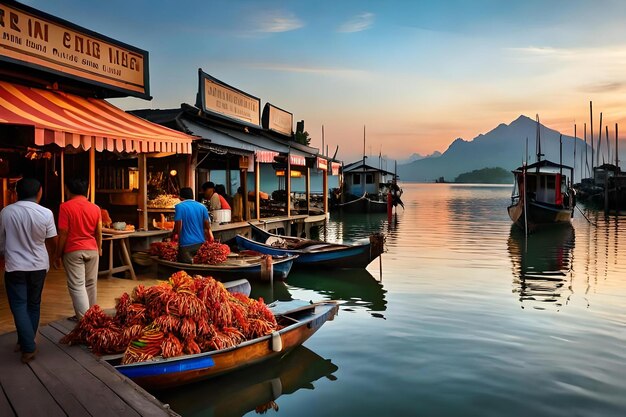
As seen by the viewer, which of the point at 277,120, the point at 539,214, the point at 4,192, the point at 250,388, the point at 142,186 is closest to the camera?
the point at 250,388

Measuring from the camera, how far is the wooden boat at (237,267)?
33.0ft

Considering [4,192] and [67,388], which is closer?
[67,388]

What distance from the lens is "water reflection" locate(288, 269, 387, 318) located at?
1092 cm

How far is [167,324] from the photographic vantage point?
210 inches

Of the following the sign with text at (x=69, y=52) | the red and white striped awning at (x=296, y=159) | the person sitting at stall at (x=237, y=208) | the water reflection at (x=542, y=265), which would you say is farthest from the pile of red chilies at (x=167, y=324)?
the red and white striped awning at (x=296, y=159)

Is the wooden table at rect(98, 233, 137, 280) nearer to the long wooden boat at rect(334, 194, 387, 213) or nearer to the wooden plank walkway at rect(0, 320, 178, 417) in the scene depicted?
the wooden plank walkway at rect(0, 320, 178, 417)

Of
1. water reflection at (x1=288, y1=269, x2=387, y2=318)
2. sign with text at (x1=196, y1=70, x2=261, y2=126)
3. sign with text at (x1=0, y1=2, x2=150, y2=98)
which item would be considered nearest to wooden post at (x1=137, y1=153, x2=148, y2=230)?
sign with text at (x1=0, y1=2, x2=150, y2=98)

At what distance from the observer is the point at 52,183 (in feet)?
36.1

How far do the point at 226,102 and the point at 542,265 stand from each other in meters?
11.8

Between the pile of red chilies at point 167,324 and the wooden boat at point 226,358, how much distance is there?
97mm

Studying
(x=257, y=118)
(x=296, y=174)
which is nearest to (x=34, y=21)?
(x=257, y=118)

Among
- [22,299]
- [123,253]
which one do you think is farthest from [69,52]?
[22,299]

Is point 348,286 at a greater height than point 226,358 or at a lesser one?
lesser

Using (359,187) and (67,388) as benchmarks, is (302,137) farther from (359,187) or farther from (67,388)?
(67,388)
